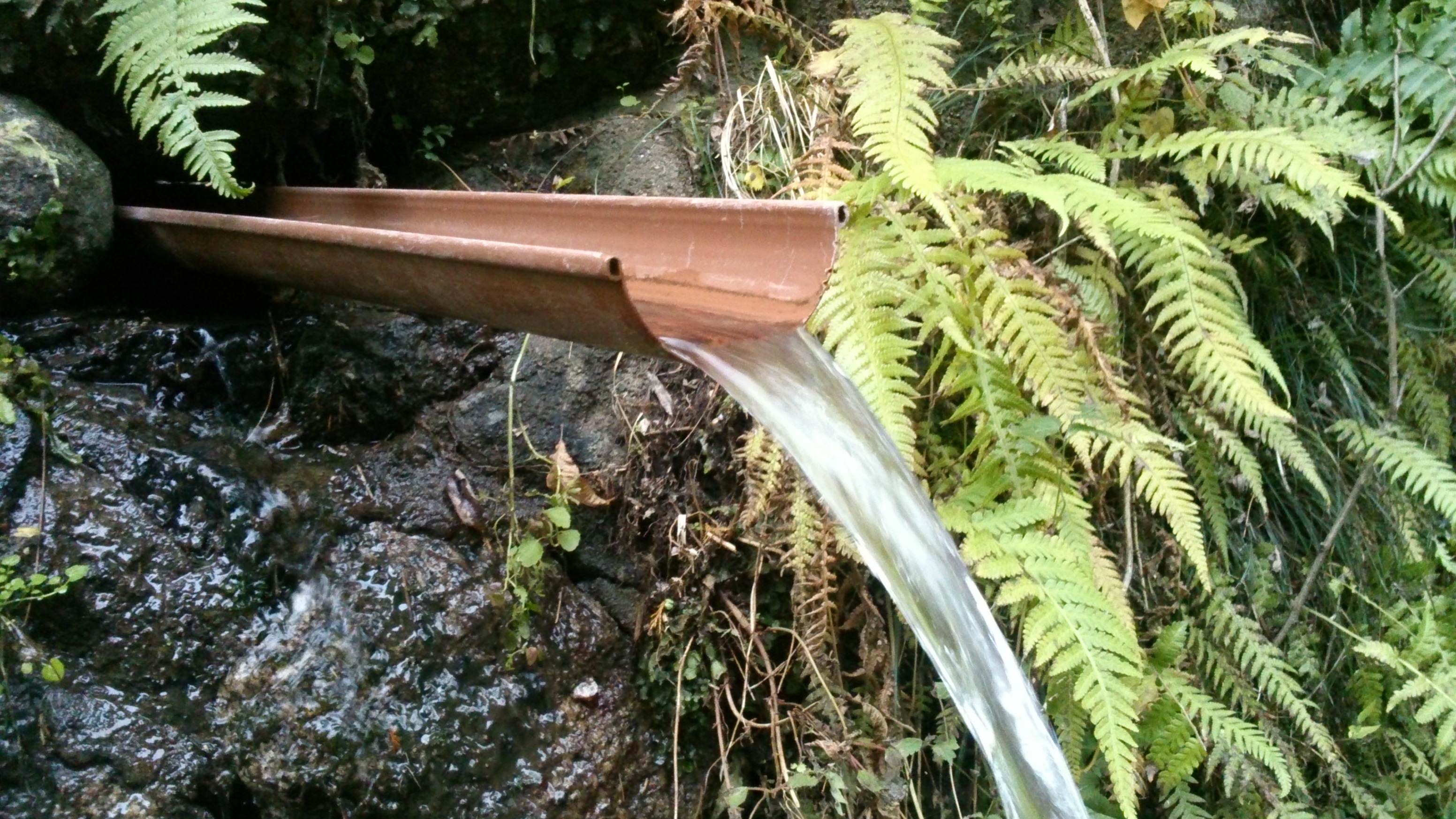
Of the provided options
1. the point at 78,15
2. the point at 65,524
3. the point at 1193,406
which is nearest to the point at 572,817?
the point at 65,524

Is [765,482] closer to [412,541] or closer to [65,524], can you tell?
[412,541]

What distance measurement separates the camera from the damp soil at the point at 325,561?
1.82 m

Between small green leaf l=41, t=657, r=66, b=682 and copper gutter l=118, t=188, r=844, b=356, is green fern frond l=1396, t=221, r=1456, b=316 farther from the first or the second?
small green leaf l=41, t=657, r=66, b=682

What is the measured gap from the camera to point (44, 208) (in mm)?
2145

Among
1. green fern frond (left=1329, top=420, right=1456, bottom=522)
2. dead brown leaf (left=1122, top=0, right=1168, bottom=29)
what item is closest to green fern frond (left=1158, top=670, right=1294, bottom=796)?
green fern frond (left=1329, top=420, right=1456, bottom=522)

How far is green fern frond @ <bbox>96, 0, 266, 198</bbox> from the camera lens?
1894mm

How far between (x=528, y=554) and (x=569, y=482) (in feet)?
0.76

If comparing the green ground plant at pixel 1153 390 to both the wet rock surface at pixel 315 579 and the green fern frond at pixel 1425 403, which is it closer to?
the green fern frond at pixel 1425 403

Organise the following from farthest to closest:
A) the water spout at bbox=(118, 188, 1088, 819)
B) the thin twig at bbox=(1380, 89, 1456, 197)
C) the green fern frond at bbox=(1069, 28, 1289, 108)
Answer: the thin twig at bbox=(1380, 89, 1456, 197)
the green fern frond at bbox=(1069, 28, 1289, 108)
the water spout at bbox=(118, 188, 1088, 819)

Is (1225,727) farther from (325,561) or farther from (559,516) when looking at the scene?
(325,561)

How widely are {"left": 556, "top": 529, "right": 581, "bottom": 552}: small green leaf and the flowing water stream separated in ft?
2.36

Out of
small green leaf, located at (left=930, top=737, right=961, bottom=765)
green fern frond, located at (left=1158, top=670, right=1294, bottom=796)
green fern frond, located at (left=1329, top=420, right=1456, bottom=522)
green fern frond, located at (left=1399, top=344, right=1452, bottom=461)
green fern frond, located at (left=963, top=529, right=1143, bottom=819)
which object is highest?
green fern frond, located at (left=1399, top=344, right=1452, bottom=461)

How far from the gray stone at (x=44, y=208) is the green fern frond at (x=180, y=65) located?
35 centimetres

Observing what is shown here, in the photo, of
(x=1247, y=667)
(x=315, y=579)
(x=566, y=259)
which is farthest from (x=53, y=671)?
(x=1247, y=667)
